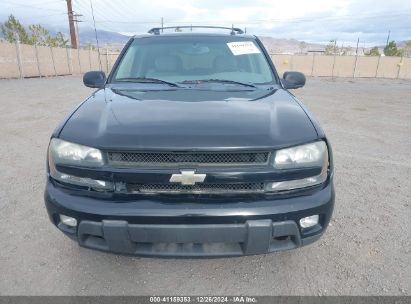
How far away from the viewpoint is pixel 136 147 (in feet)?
6.06

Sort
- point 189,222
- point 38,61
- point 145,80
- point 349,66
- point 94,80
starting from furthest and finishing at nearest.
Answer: point 349,66 < point 38,61 < point 94,80 < point 145,80 < point 189,222

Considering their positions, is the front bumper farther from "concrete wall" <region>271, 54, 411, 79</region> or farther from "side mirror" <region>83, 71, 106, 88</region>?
"concrete wall" <region>271, 54, 411, 79</region>

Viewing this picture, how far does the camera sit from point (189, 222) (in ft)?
6.06

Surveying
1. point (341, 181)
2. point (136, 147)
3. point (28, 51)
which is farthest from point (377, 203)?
point (28, 51)

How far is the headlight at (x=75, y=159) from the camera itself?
6.28 feet

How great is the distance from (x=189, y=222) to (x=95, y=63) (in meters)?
33.6

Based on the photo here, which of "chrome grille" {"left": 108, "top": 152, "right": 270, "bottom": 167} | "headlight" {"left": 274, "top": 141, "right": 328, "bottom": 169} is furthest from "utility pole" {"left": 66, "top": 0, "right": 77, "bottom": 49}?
"headlight" {"left": 274, "top": 141, "right": 328, "bottom": 169}

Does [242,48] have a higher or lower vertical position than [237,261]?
higher

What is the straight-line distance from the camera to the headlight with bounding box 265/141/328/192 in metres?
1.91

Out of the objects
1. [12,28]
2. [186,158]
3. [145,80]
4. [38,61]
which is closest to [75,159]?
[186,158]

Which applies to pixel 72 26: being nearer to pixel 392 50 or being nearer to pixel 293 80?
pixel 293 80

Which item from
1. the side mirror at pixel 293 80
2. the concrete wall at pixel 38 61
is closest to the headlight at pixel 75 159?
the side mirror at pixel 293 80

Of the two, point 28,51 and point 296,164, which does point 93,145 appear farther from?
point 28,51

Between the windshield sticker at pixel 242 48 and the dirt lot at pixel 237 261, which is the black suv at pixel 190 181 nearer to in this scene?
the dirt lot at pixel 237 261
